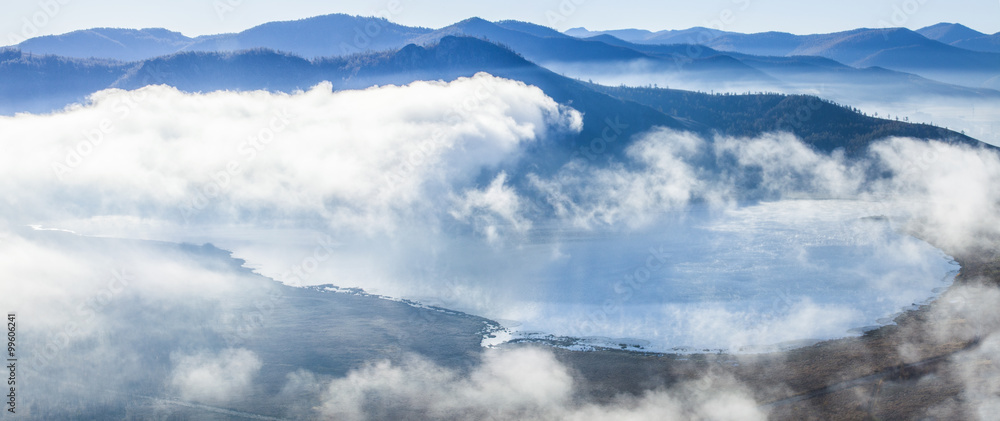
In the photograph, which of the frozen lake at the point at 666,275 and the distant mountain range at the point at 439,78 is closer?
the frozen lake at the point at 666,275

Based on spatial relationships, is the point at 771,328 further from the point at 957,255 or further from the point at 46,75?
the point at 46,75

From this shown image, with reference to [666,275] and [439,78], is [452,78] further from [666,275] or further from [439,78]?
[666,275]

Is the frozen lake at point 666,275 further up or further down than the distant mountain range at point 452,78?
further down

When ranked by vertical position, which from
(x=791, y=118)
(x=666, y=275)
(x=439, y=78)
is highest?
(x=439, y=78)

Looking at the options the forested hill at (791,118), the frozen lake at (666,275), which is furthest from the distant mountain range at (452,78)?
the frozen lake at (666,275)

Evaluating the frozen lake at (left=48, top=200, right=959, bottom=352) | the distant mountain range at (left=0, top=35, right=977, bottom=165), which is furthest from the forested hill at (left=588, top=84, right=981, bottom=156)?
the frozen lake at (left=48, top=200, right=959, bottom=352)

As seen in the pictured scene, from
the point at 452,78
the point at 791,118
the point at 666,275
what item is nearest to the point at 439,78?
the point at 452,78

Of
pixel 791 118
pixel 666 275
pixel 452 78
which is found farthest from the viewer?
pixel 452 78

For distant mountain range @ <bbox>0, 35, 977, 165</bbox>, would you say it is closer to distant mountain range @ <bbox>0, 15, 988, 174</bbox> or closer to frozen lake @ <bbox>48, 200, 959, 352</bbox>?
distant mountain range @ <bbox>0, 15, 988, 174</bbox>

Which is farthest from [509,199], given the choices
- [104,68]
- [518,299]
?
[104,68]

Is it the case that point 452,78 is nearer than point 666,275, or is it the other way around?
point 666,275

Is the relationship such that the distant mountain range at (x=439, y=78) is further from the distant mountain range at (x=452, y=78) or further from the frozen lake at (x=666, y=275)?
the frozen lake at (x=666, y=275)
